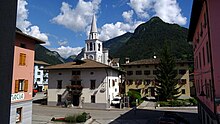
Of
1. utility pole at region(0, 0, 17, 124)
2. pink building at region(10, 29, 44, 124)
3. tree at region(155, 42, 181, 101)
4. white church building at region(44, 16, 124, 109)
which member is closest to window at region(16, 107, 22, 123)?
pink building at region(10, 29, 44, 124)

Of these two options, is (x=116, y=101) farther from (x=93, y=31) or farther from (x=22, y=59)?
(x=93, y=31)

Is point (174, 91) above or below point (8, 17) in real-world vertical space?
below

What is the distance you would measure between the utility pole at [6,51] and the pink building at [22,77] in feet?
56.6

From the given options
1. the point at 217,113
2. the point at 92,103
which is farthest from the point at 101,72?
the point at 217,113

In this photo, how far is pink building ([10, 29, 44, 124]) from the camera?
1700 cm

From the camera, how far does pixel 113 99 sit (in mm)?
35031

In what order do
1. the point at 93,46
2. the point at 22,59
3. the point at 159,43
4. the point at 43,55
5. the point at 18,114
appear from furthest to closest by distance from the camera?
1. the point at 43,55
2. the point at 159,43
3. the point at 93,46
4. the point at 22,59
5. the point at 18,114

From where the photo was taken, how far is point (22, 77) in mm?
18156

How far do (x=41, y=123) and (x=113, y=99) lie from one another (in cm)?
1631

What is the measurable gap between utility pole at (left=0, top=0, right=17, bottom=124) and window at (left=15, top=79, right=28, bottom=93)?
17820mm

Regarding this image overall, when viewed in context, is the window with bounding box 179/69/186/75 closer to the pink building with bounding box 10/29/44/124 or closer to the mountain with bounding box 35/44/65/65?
the pink building with bounding box 10/29/44/124

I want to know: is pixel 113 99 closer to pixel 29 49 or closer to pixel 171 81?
pixel 171 81

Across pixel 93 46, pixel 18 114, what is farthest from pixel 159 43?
pixel 18 114

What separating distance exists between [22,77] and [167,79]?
27810 millimetres
